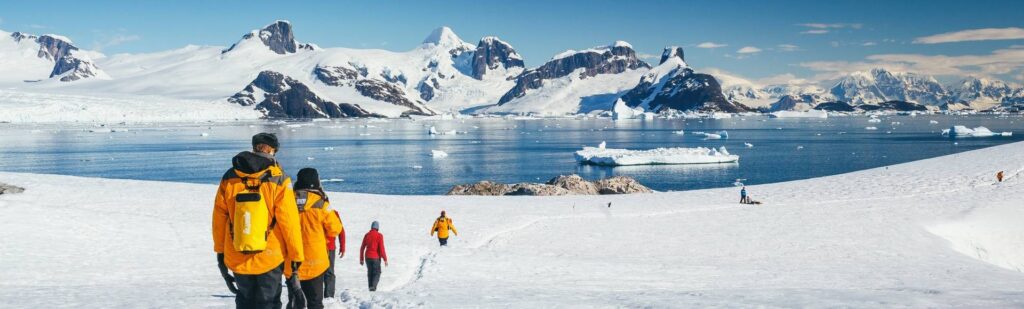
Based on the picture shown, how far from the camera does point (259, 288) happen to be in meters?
7.18

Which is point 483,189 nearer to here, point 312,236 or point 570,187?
point 570,187

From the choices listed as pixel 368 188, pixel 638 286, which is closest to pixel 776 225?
pixel 638 286

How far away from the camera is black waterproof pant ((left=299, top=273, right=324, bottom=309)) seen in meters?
8.73

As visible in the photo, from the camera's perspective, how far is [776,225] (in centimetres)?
2606

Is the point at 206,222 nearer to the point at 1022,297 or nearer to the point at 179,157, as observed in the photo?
the point at 1022,297

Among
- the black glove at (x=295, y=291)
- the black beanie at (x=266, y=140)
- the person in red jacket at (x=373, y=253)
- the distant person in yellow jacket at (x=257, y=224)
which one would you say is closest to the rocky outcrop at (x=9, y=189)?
the person in red jacket at (x=373, y=253)

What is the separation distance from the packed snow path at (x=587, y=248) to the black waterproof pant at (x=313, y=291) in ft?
6.12

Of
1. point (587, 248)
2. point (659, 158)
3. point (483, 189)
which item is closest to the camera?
point (587, 248)

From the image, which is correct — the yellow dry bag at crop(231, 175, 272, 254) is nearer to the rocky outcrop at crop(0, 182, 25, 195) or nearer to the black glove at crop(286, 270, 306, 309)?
the black glove at crop(286, 270, 306, 309)

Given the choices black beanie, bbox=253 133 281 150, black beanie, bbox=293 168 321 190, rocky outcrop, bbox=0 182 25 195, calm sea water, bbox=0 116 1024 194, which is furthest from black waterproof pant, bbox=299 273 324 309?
calm sea water, bbox=0 116 1024 194

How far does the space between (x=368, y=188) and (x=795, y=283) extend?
1823 inches

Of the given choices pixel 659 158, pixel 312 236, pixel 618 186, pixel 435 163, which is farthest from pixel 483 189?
pixel 435 163

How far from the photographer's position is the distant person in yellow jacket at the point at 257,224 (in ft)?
22.1

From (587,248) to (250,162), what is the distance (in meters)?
16.1
